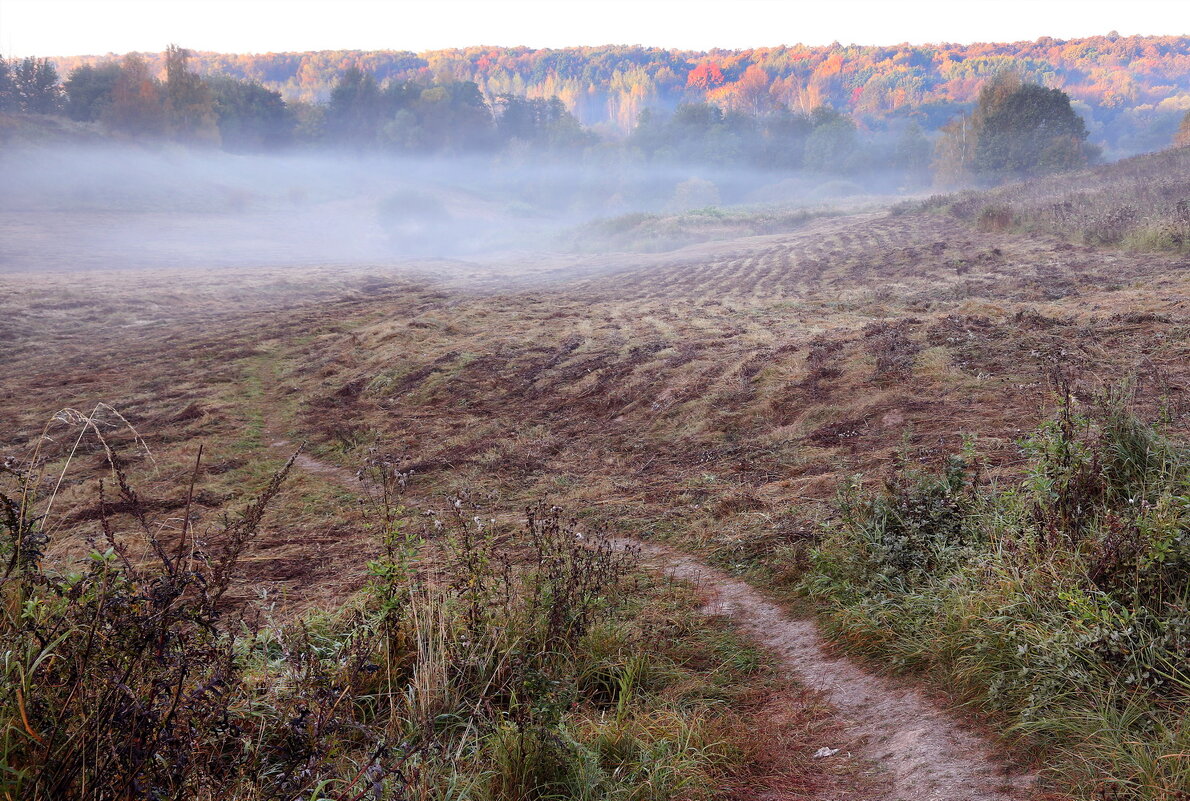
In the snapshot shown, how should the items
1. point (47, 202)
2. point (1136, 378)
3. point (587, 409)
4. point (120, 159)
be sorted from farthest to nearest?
point (120, 159) → point (47, 202) → point (587, 409) → point (1136, 378)

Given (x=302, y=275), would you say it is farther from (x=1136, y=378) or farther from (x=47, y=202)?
(x=47, y=202)

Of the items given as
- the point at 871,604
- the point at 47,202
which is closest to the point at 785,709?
the point at 871,604

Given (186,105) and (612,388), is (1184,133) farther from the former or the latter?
(186,105)

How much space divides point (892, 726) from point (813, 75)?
532ft

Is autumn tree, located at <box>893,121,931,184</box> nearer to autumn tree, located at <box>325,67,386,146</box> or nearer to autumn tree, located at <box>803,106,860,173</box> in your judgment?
autumn tree, located at <box>803,106,860,173</box>

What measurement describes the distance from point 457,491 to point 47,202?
6013cm

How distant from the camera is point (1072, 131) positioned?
5741 cm

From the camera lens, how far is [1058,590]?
3418 mm

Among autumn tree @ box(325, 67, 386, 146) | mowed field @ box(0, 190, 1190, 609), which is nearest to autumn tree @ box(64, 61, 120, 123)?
autumn tree @ box(325, 67, 386, 146)

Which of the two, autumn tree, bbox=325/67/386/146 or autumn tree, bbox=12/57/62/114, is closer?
autumn tree, bbox=12/57/62/114

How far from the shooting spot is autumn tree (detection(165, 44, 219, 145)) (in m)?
72.5

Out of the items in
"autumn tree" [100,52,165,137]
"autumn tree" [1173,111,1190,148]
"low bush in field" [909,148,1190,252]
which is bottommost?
"low bush in field" [909,148,1190,252]

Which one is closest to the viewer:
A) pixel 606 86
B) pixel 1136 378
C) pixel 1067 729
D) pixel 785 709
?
pixel 1067 729

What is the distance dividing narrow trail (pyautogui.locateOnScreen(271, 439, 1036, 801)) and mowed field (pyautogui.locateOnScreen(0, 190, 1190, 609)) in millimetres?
1073
